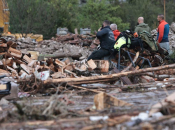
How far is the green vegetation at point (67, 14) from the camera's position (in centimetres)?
2292

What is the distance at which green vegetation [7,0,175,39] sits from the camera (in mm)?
22922

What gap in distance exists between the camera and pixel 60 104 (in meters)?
3.99

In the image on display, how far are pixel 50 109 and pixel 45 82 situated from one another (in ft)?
8.45

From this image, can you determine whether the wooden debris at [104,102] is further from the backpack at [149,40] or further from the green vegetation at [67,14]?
the green vegetation at [67,14]

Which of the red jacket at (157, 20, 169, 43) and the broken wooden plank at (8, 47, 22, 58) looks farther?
the red jacket at (157, 20, 169, 43)

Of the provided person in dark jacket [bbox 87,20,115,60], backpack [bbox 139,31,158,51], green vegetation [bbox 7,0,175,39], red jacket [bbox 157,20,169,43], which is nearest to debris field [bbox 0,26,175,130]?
backpack [bbox 139,31,158,51]

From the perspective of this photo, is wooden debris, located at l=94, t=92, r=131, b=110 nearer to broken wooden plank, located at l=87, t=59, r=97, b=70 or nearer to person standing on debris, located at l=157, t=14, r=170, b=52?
broken wooden plank, located at l=87, t=59, r=97, b=70

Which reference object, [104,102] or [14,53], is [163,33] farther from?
[104,102]

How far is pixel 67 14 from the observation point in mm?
27781

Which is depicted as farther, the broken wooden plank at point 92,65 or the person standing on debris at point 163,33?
the person standing on debris at point 163,33

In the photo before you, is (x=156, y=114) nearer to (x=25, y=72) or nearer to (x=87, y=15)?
(x=25, y=72)

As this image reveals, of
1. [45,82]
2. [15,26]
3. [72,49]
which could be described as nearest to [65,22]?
[15,26]

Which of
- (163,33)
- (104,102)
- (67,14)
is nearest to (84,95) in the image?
(104,102)

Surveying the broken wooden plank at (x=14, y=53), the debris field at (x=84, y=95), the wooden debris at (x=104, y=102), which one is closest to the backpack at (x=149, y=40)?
the debris field at (x=84, y=95)
